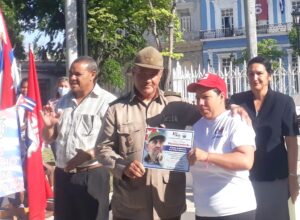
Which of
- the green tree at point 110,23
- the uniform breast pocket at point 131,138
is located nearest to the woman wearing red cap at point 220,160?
the uniform breast pocket at point 131,138

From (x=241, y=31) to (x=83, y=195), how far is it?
140ft

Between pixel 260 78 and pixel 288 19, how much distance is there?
4215 centimetres

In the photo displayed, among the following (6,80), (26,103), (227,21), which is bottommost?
(26,103)

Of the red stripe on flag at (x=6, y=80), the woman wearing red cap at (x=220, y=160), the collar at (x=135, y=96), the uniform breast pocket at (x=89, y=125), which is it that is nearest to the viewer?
the woman wearing red cap at (x=220, y=160)

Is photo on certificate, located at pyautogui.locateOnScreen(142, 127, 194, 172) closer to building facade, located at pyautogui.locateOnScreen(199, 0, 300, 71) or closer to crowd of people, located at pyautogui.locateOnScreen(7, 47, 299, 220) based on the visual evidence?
crowd of people, located at pyautogui.locateOnScreen(7, 47, 299, 220)

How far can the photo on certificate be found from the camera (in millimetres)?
3729

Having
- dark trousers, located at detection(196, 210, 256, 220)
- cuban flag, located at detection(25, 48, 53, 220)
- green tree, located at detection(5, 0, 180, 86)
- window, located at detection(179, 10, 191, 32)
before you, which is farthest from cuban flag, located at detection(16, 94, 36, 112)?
window, located at detection(179, 10, 191, 32)

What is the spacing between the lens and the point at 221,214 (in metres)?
3.71

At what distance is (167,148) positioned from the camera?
3783mm

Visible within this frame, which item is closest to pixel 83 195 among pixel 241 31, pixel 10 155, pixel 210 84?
pixel 10 155

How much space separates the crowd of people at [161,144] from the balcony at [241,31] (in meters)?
40.6

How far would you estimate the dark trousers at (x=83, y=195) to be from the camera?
4.71 m

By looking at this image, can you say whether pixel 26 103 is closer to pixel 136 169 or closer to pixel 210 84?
pixel 136 169

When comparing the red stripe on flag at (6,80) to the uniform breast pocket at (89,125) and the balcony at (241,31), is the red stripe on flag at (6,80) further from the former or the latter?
the balcony at (241,31)
